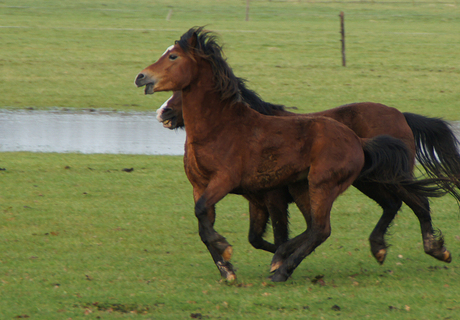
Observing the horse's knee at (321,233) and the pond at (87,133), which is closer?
the horse's knee at (321,233)

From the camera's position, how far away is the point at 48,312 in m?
4.41

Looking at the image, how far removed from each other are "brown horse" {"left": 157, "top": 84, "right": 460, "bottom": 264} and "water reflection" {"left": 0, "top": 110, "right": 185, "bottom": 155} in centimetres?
460

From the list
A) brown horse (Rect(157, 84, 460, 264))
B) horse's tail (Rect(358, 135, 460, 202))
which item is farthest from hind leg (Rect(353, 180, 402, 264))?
horse's tail (Rect(358, 135, 460, 202))

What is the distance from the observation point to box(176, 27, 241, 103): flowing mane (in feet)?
16.4

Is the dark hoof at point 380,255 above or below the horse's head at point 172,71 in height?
below

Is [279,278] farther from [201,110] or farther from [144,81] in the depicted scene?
[144,81]

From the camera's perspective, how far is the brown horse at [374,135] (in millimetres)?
5703

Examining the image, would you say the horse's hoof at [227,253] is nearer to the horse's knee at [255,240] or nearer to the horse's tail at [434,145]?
the horse's knee at [255,240]

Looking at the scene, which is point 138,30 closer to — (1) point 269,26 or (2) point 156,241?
(1) point 269,26

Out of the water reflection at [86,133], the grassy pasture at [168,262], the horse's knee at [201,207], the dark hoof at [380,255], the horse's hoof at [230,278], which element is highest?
the horse's knee at [201,207]

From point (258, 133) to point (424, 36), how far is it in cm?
2208

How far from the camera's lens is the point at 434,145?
252 inches

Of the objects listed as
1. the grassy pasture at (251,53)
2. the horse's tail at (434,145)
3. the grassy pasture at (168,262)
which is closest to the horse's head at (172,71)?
the grassy pasture at (168,262)

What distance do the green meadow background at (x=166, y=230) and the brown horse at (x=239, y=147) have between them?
0.55 metres
